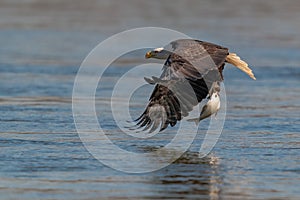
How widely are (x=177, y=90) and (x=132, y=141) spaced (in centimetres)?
115

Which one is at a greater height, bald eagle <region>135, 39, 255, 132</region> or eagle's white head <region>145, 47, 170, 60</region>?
eagle's white head <region>145, 47, 170, 60</region>

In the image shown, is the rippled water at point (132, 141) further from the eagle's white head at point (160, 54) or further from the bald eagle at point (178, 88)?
the eagle's white head at point (160, 54)

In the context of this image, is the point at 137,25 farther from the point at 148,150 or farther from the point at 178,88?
the point at 178,88

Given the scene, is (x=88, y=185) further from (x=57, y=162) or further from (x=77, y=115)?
(x=77, y=115)

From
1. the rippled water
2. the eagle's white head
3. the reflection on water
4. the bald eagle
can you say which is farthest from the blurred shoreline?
the bald eagle

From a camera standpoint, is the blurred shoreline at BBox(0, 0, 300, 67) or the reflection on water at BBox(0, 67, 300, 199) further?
the blurred shoreline at BBox(0, 0, 300, 67)

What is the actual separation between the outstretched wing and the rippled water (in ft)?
1.34

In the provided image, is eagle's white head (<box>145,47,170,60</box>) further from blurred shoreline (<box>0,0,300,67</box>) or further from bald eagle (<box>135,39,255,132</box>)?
blurred shoreline (<box>0,0,300,67</box>)

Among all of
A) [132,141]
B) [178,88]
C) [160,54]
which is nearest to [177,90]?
[178,88]

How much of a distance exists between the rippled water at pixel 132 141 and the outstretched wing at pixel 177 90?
41 cm

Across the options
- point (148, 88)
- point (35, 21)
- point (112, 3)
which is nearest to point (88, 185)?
point (148, 88)

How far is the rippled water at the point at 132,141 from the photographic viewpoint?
20.3 ft

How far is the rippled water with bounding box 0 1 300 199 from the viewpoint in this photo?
6.18 metres

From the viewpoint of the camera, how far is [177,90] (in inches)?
273
